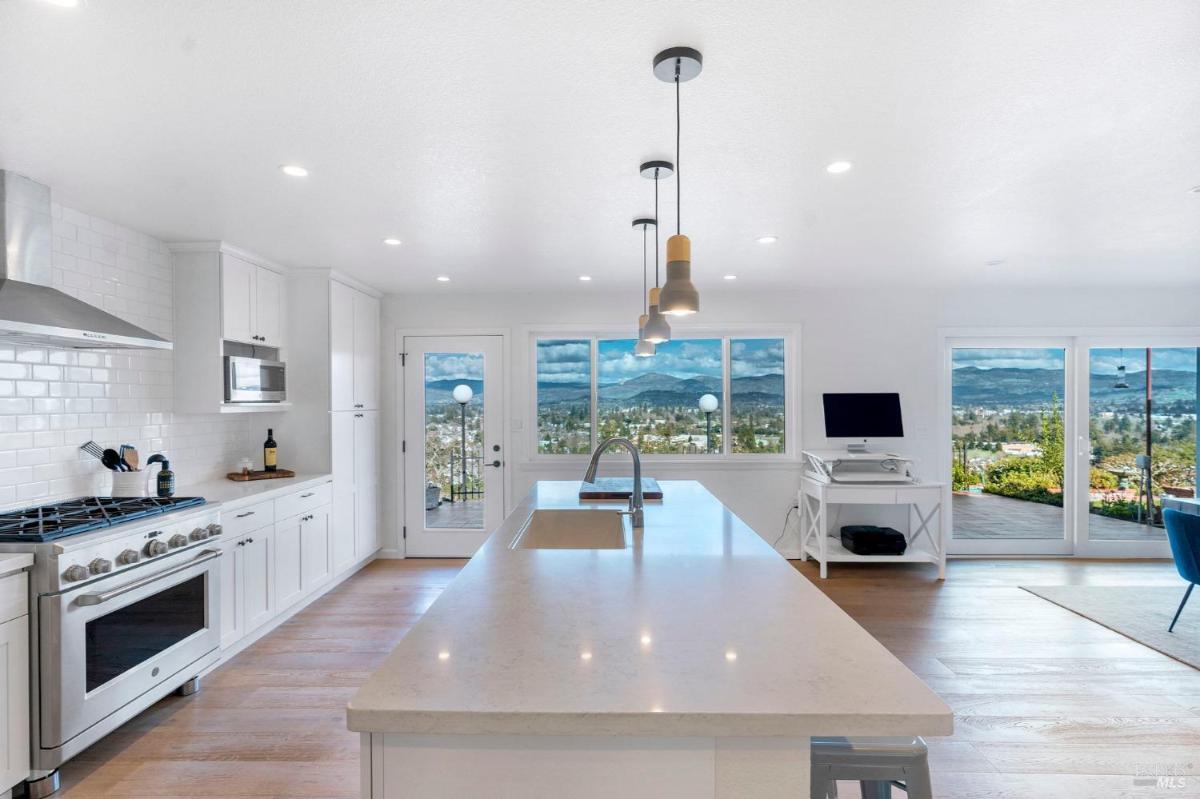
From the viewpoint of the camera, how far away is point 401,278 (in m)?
4.64

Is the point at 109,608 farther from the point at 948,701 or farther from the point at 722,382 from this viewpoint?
the point at 722,382

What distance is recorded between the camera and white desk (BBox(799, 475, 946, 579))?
462 centimetres

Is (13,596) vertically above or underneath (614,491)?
underneath

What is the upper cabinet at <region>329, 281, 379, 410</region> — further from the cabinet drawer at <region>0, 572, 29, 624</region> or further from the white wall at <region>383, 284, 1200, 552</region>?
the cabinet drawer at <region>0, 572, 29, 624</region>

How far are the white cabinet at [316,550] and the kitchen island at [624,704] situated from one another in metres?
3.03

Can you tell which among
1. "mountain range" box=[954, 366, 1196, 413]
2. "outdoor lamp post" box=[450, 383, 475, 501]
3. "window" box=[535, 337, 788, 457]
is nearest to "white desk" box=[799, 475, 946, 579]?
"window" box=[535, 337, 788, 457]

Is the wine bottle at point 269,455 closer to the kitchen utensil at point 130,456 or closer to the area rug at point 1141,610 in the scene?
the kitchen utensil at point 130,456

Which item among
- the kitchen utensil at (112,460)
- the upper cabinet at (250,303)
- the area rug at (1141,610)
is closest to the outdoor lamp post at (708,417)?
the area rug at (1141,610)

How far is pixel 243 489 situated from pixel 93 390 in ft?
2.86

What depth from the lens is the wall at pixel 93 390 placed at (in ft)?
8.70

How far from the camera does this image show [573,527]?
257cm

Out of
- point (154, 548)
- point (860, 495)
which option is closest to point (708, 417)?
point (860, 495)

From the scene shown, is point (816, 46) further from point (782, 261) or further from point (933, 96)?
point (782, 261)

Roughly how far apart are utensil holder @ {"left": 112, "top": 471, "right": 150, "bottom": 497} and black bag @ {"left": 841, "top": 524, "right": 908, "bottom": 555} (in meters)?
4.65
